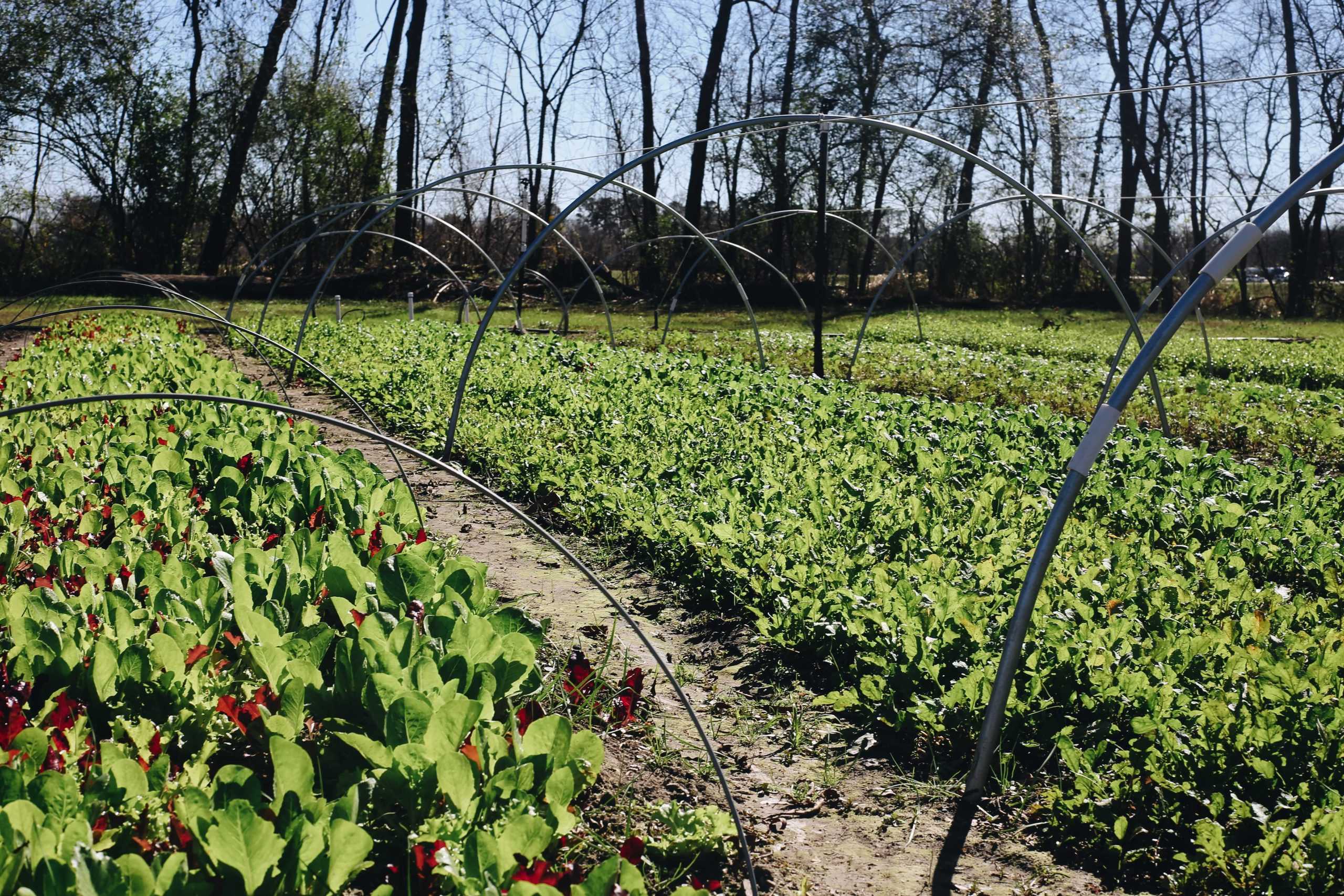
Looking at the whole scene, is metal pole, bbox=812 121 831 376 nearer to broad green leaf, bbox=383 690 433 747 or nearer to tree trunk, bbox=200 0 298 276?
broad green leaf, bbox=383 690 433 747

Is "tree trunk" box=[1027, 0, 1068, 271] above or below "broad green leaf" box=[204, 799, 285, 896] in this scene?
above

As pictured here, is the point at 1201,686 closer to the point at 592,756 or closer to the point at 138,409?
the point at 592,756

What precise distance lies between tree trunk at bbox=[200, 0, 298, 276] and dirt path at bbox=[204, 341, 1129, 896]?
2180 centimetres

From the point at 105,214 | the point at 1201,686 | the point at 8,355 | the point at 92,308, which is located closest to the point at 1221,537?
the point at 1201,686

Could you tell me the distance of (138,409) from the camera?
5.61 meters

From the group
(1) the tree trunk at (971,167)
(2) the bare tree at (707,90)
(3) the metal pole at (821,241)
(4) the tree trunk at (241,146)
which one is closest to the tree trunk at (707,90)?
(2) the bare tree at (707,90)

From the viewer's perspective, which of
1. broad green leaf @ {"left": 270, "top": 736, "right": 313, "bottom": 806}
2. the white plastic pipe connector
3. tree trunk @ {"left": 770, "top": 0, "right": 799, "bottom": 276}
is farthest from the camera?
tree trunk @ {"left": 770, "top": 0, "right": 799, "bottom": 276}

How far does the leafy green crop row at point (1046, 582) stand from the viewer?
2393 millimetres

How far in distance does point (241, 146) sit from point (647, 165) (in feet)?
30.2

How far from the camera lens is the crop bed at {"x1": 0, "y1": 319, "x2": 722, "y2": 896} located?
178 cm

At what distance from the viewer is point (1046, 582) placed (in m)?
3.54

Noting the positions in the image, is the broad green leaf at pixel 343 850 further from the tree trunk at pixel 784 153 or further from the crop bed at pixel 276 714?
the tree trunk at pixel 784 153

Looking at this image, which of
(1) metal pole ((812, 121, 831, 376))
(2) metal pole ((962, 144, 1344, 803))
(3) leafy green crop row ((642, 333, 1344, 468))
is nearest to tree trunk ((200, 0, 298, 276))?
(3) leafy green crop row ((642, 333, 1344, 468))

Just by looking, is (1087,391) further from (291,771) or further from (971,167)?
(971,167)
